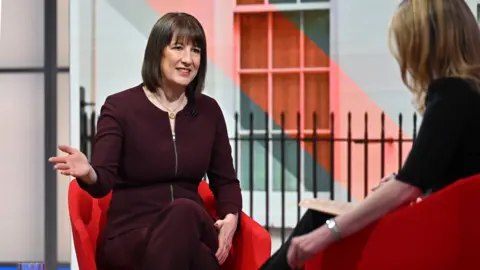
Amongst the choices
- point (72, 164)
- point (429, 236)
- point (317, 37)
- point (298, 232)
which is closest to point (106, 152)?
point (72, 164)

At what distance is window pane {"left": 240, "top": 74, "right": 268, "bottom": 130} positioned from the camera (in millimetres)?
3471

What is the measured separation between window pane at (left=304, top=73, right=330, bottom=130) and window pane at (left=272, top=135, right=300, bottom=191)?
22cm

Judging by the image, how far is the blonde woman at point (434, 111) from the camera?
1224 mm

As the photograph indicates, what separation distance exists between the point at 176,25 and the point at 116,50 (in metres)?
1.48

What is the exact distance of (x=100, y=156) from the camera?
1.77 m

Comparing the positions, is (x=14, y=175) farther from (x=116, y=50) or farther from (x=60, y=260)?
(x=116, y=50)

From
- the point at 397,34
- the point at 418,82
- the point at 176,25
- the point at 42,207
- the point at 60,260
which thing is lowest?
the point at 60,260

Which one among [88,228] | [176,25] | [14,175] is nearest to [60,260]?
[14,175]

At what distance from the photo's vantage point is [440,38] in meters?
1.28

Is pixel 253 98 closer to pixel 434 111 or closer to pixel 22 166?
pixel 22 166

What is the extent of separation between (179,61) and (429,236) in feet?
3.34

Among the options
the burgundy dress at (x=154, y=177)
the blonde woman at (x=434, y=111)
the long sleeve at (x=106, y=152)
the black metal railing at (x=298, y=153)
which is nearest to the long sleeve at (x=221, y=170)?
the burgundy dress at (x=154, y=177)

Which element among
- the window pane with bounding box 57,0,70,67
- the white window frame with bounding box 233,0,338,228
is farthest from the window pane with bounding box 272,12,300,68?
the window pane with bounding box 57,0,70,67

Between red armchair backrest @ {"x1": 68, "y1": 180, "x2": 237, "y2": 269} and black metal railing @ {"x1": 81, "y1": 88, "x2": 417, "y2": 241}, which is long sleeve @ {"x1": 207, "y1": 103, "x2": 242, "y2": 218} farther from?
black metal railing @ {"x1": 81, "y1": 88, "x2": 417, "y2": 241}
